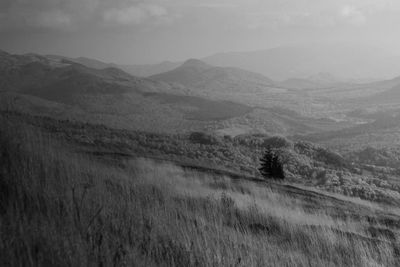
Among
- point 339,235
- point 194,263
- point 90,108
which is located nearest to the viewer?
point 194,263

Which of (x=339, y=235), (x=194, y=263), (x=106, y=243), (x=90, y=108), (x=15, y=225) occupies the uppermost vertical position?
(x=15, y=225)

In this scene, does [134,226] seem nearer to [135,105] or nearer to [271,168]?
[271,168]

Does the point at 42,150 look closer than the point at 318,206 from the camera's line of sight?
Yes

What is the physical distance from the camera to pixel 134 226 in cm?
420

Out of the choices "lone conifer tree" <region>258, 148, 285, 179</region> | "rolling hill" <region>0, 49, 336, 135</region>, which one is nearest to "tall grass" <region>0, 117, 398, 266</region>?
"lone conifer tree" <region>258, 148, 285, 179</region>

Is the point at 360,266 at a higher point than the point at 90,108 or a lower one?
higher

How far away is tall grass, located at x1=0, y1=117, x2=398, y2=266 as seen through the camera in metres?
3.24

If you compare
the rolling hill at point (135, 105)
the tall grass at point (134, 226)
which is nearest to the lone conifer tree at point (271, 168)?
the tall grass at point (134, 226)

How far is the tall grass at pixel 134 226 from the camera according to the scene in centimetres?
324

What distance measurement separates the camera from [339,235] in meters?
6.18

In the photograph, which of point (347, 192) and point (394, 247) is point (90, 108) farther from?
point (394, 247)

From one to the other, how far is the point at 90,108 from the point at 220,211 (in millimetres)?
91420

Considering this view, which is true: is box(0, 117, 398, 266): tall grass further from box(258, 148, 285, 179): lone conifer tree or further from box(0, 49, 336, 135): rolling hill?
box(0, 49, 336, 135): rolling hill

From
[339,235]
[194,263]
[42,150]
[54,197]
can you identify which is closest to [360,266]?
[339,235]
